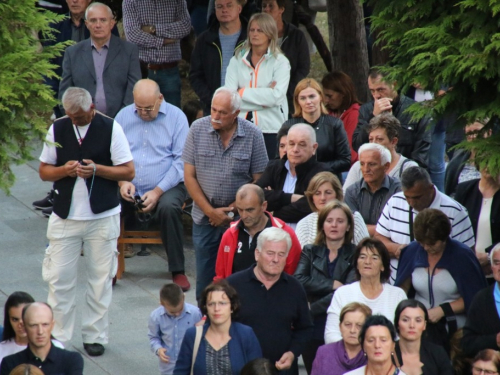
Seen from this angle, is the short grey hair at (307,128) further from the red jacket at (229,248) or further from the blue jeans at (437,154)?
the blue jeans at (437,154)

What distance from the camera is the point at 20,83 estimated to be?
598 cm

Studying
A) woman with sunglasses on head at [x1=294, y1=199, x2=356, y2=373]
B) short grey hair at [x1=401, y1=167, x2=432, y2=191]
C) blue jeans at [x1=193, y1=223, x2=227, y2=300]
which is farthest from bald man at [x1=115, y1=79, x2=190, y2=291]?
short grey hair at [x1=401, y1=167, x2=432, y2=191]

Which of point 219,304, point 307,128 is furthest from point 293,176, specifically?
point 219,304

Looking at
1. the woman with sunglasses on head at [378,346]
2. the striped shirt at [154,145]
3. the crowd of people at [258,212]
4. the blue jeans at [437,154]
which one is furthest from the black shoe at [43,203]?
the woman with sunglasses on head at [378,346]

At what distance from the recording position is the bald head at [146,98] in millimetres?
10156

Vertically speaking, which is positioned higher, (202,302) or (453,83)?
(453,83)

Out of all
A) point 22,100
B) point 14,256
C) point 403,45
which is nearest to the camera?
point 22,100

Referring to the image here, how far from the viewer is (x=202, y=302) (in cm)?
725

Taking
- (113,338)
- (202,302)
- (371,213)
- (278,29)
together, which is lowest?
(113,338)

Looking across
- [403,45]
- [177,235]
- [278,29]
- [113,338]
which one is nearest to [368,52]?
[278,29]

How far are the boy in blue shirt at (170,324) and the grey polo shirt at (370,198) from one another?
6.00 feet

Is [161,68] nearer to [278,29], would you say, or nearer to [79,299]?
[278,29]

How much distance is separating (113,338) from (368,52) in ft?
22.9

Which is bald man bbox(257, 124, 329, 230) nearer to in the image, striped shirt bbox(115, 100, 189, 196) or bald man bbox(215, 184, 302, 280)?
bald man bbox(215, 184, 302, 280)
